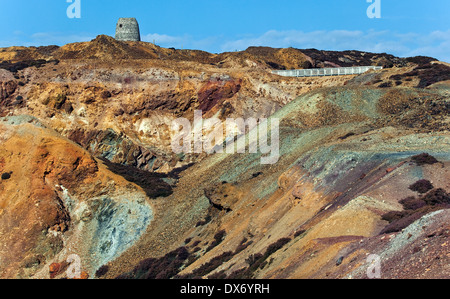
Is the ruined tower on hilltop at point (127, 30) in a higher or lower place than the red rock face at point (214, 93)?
higher

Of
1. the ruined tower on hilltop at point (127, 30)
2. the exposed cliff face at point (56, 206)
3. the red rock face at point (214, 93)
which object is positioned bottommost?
the exposed cliff face at point (56, 206)

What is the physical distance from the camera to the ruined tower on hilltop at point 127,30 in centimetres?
10212

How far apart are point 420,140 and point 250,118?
113 ft

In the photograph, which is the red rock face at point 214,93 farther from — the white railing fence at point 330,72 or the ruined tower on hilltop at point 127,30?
the ruined tower on hilltop at point 127,30

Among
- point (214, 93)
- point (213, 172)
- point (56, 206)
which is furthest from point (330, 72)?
point (56, 206)

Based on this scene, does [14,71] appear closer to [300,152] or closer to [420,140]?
[300,152]

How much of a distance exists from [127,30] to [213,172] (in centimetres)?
5262

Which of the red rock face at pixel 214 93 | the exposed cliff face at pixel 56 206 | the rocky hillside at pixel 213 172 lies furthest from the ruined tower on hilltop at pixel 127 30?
the exposed cliff face at pixel 56 206

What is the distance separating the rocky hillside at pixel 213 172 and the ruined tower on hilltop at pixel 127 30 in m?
4.33

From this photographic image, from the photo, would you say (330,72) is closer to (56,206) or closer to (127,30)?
(127,30)

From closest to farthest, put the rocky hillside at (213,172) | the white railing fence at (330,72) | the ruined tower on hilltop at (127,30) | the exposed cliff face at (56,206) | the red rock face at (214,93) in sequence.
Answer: the rocky hillside at (213,172) → the exposed cliff face at (56,206) → the red rock face at (214,93) → the white railing fence at (330,72) → the ruined tower on hilltop at (127,30)

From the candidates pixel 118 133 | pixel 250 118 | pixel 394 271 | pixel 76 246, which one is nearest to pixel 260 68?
pixel 250 118

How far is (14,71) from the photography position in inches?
3041

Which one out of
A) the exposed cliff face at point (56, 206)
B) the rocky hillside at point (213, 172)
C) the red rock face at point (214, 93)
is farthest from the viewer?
the red rock face at point (214, 93)
